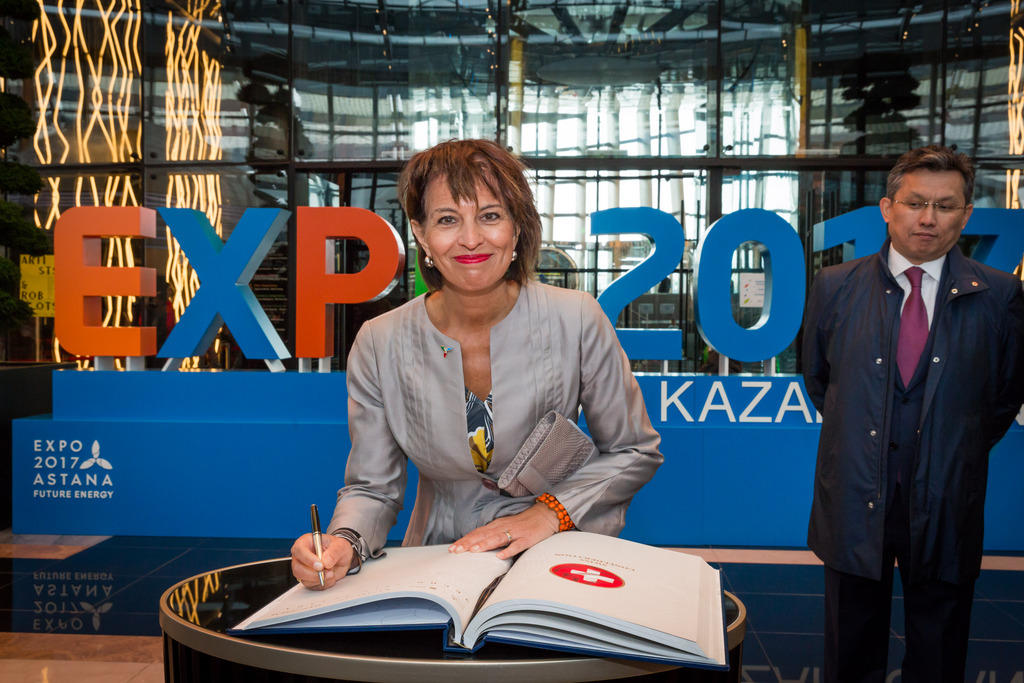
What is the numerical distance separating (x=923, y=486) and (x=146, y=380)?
4.70 meters

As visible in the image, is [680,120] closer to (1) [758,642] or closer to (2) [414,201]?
(1) [758,642]

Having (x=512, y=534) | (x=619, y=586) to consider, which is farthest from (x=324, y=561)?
(x=619, y=586)

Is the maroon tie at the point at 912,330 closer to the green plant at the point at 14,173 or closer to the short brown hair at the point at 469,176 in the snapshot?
the short brown hair at the point at 469,176

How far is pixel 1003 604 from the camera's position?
13.5 ft

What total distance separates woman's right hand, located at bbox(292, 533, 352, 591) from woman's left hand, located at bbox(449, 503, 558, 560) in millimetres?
175

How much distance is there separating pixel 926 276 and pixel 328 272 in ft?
12.8

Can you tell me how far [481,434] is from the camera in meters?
1.67

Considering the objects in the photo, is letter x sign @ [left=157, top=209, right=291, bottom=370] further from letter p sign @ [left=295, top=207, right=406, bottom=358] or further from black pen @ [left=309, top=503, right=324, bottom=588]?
black pen @ [left=309, top=503, right=324, bottom=588]

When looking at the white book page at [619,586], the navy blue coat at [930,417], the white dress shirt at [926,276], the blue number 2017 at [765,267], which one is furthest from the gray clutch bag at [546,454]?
the blue number 2017 at [765,267]

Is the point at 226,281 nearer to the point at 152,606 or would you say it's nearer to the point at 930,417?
the point at 152,606

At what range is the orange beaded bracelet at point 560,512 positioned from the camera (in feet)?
5.05

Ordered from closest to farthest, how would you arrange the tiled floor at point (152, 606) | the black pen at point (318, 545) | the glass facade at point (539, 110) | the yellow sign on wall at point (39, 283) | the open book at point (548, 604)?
the open book at point (548, 604)
the black pen at point (318, 545)
the tiled floor at point (152, 606)
the glass facade at point (539, 110)
the yellow sign on wall at point (39, 283)

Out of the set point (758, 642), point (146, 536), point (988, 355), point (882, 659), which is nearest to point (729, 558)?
point (758, 642)

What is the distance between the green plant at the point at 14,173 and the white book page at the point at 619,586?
19.2 ft
